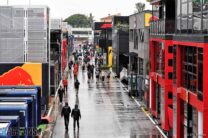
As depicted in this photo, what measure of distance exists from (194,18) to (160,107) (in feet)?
32.8

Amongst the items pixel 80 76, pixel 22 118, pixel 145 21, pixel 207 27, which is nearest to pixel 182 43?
pixel 207 27

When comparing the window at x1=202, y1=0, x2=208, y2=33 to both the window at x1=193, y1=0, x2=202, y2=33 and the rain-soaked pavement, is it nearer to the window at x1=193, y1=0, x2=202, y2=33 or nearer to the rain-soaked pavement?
the window at x1=193, y1=0, x2=202, y2=33

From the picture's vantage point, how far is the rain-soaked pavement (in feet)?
89.5

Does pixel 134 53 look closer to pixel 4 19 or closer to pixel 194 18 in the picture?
pixel 4 19

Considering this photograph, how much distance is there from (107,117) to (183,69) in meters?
10.4

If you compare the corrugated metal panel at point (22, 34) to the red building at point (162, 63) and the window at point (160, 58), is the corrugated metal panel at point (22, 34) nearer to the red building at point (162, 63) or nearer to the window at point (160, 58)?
the red building at point (162, 63)

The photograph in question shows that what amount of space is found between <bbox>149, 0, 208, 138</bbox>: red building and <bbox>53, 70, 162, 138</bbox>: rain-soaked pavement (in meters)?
1.28

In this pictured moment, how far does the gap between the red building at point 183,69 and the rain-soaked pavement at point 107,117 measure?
1276 mm

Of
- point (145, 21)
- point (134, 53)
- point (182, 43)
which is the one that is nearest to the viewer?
point (182, 43)

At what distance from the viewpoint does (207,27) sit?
19.1m

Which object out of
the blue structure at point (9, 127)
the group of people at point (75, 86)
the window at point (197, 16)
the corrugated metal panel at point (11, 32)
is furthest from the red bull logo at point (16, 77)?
the blue structure at point (9, 127)

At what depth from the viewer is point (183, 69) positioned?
23.1 metres

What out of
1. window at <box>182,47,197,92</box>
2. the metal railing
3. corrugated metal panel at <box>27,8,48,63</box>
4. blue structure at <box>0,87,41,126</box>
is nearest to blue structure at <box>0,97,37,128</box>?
blue structure at <box>0,87,41,126</box>

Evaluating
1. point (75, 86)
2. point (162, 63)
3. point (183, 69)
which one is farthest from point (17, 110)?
point (75, 86)
